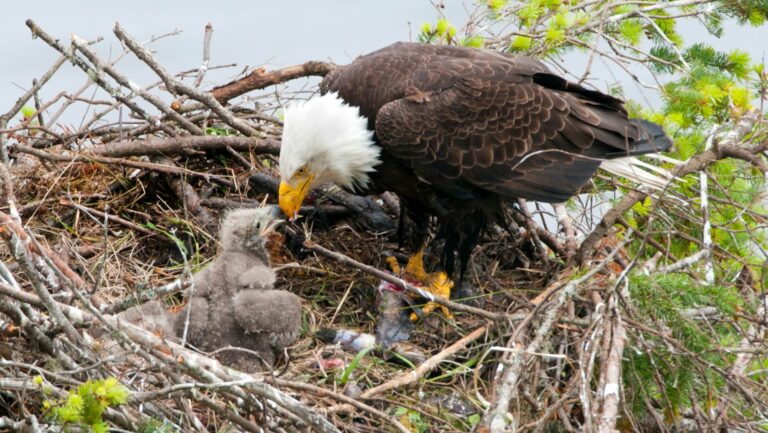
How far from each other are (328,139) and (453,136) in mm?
581

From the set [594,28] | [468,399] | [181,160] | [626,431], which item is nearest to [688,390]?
[626,431]

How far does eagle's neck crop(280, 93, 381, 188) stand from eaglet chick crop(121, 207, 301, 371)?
71cm

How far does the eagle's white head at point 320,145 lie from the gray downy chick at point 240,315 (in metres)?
0.56

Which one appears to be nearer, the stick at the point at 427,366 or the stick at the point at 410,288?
the stick at the point at 427,366

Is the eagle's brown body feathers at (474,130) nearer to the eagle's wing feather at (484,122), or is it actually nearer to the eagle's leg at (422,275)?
the eagle's wing feather at (484,122)

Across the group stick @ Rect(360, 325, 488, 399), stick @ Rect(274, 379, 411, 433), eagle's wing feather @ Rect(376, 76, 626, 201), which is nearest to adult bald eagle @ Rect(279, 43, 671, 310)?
eagle's wing feather @ Rect(376, 76, 626, 201)

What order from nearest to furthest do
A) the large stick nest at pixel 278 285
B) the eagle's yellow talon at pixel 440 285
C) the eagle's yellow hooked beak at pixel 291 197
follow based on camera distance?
the large stick nest at pixel 278 285 < the eagle's yellow hooked beak at pixel 291 197 < the eagle's yellow talon at pixel 440 285

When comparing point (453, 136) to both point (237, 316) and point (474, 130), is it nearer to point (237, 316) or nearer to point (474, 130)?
point (474, 130)

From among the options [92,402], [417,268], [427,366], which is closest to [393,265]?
[417,268]

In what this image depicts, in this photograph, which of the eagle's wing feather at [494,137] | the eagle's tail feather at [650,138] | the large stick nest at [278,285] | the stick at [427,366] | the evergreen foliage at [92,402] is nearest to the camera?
the evergreen foliage at [92,402]

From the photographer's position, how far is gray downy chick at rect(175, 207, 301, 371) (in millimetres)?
4359

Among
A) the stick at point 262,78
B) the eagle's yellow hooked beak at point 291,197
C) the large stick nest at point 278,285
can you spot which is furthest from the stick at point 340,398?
the stick at point 262,78

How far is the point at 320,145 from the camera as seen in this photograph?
5074 millimetres

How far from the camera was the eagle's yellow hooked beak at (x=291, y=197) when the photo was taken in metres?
5.00
